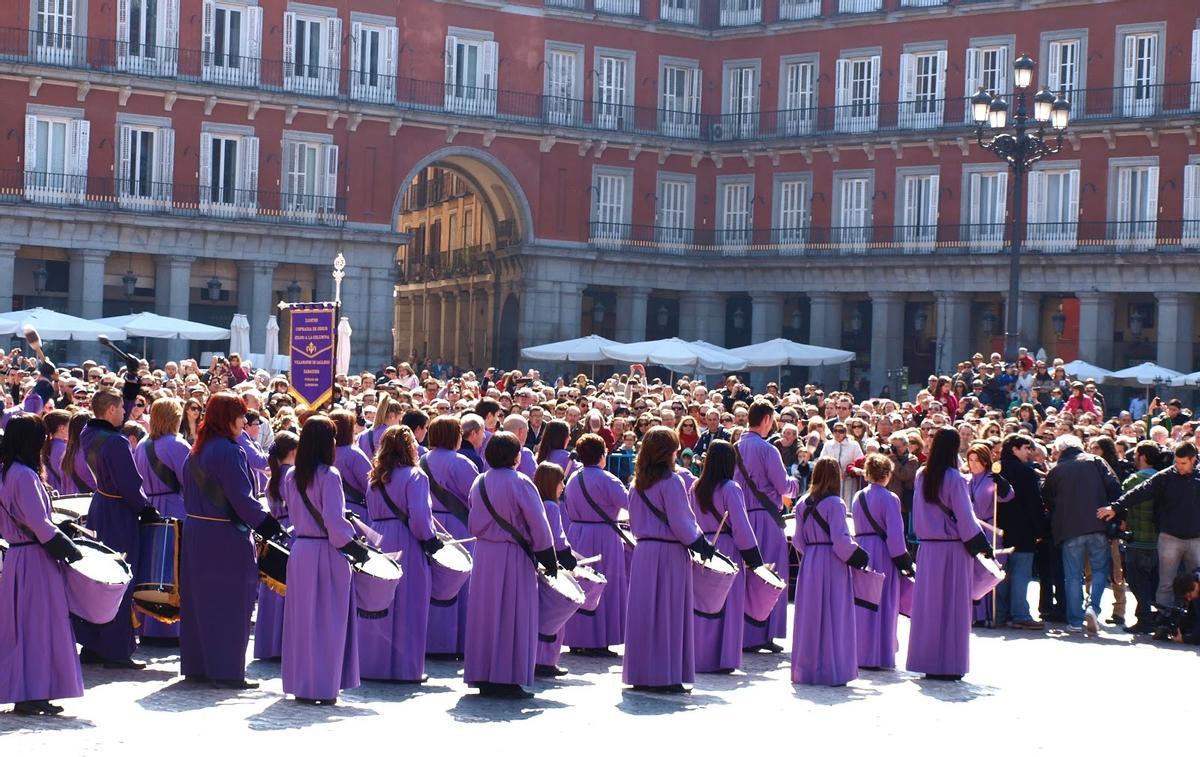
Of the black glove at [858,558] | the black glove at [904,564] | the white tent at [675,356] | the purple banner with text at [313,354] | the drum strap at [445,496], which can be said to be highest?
the white tent at [675,356]

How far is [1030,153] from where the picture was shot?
2783 cm

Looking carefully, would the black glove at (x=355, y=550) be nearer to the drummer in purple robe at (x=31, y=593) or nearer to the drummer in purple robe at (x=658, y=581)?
the drummer in purple robe at (x=31, y=593)

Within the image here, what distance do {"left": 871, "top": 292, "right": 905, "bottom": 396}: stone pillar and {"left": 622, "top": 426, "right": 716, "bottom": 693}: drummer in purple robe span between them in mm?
36265

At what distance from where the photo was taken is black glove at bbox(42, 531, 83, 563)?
37.0ft

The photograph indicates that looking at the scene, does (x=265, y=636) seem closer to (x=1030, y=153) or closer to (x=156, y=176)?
(x=1030, y=153)

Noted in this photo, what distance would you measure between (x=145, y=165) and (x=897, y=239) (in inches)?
770

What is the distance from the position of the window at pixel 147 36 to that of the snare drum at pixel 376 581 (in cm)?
3428

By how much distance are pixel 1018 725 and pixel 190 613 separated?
5.71m

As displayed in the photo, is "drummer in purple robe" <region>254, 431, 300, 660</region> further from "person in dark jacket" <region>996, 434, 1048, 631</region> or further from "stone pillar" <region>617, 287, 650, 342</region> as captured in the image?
"stone pillar" <region>617, 287, 650, 342</region>

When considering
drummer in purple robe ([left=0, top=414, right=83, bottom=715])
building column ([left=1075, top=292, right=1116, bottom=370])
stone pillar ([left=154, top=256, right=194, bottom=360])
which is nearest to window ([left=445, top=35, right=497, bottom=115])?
stone pillar ([left=154, top=256, right=194, bottom=360])

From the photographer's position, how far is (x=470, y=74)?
4944cm

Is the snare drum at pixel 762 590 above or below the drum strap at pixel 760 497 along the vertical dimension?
below

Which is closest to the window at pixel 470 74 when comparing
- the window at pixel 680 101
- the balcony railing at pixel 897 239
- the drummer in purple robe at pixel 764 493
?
the balcony railing at pixel 897 239

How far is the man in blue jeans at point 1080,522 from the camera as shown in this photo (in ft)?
58.1
